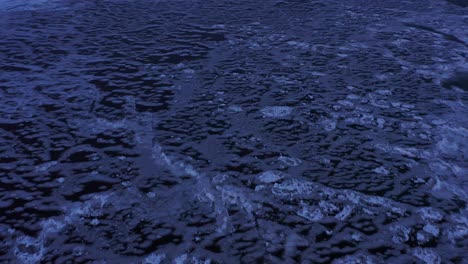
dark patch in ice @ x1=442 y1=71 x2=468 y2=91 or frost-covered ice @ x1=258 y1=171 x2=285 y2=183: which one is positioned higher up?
frost-covered ice @ x1=258 y1=171 x2=285 y2=183

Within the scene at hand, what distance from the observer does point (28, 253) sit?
9.53ft

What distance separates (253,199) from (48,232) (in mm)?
1737

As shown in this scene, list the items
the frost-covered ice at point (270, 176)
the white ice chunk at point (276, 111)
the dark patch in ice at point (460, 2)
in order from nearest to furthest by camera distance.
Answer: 1. the frost-covered ice at point (270, 176)
2. the white ice chunk at point (276, 111)
3. the dark patch in ice at point (460, 2)

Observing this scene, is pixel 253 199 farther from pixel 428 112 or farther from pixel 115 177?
pixel 428 112

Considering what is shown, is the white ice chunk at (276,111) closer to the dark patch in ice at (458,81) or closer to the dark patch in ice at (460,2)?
the dark patch in ice at (458,81)

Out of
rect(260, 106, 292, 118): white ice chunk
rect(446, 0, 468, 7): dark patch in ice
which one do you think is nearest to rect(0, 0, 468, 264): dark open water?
rect(260, 106, 292, 118): white ice chunk

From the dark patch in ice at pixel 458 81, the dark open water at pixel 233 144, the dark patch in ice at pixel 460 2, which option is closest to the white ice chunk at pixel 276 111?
the dark open water at pixel 233 144

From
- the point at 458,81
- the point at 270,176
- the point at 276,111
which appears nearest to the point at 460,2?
the point at 458,81

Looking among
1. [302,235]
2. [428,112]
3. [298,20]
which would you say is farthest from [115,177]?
[298,20]

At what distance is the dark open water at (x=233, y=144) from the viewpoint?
3.05 metres

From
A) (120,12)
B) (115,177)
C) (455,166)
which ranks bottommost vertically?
(455,166)

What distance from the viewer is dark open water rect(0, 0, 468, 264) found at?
120 inches

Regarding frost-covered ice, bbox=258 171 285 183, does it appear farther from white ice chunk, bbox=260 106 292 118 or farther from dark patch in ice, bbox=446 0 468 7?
dark patch in ice, bbox=446 0 468 7

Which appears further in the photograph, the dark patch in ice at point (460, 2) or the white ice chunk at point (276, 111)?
the dark patch in ice at point (460, 2)
